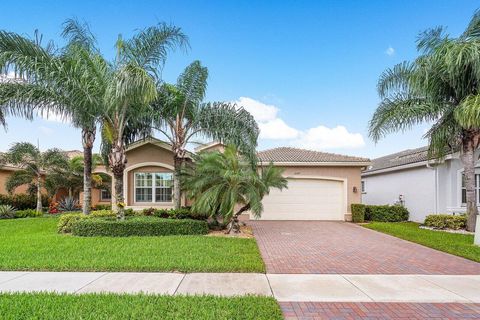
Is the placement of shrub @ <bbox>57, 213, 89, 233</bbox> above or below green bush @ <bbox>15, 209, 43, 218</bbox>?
above

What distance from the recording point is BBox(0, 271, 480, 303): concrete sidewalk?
5.51 meters

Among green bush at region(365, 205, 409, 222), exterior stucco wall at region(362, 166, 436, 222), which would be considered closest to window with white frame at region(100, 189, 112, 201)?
green bush at region(365, 205, 409, 222)

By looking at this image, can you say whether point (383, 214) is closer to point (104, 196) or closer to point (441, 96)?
point (441, 96)

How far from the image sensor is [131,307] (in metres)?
4.82

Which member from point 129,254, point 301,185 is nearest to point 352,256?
point 129,254

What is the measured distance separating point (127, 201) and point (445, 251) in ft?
48.9

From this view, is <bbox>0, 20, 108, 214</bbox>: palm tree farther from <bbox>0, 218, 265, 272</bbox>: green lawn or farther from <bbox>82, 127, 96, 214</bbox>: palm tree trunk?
<bbox>0, 218, 265, 272</bbox>: green lawn

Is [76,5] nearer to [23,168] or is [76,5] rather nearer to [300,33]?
[300,33]

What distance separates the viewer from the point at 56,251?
8.66 meters

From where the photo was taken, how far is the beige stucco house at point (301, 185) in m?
17.7

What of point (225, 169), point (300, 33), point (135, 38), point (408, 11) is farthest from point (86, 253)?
point (408, 11)

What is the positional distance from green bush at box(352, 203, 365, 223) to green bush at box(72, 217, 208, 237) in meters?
9.85

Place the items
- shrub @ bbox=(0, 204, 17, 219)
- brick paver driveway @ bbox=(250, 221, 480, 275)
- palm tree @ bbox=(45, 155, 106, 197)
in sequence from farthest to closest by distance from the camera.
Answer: palm tree @ bbox=(45, 155, 106, 197) → shrub @ bbox=(0, 204, 17, 219) → brick paver driveway @ bbox=(250, 221, 480, 275)

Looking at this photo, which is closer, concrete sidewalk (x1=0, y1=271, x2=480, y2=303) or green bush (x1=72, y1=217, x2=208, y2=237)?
concrete sidewalk (x1=0, y1=271, x2=480, y2=303)
